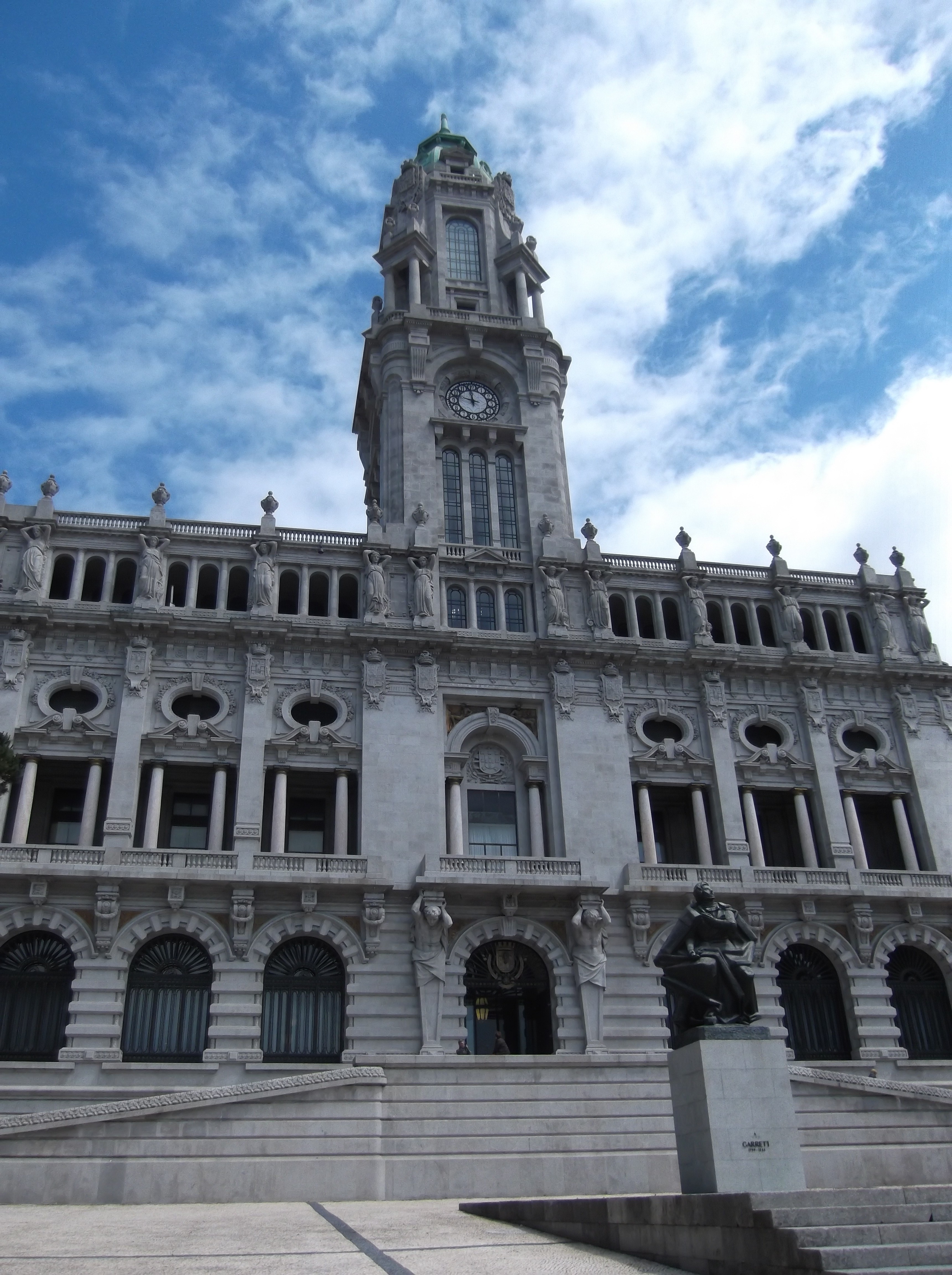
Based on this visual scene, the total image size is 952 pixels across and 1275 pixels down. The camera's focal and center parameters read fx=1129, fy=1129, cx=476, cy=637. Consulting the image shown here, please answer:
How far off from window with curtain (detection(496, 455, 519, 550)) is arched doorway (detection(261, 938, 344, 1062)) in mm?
19644

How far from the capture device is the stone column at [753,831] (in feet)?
143

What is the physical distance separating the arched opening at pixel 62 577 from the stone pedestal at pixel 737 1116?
112 feet

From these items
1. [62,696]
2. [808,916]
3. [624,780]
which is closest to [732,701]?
[624,780]

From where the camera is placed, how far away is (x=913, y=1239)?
12484 mm

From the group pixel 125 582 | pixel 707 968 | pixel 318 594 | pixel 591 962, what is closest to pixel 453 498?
pixel 318 594

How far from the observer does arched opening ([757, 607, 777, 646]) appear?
49531 millimetres

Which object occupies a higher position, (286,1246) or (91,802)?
(91,802)

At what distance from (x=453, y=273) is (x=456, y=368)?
6.94 meters

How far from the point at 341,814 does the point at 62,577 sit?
15.3 meters

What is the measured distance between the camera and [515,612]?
48.1 m

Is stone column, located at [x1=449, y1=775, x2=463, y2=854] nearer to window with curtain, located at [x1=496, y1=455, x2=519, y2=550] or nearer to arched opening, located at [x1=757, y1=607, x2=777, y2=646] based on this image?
window with curtain, located at [x1=496, y1=455, x2=519, y2=550]

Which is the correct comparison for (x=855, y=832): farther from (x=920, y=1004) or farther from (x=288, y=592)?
(x=288, y=592)

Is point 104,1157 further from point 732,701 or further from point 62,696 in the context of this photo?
point 732,701

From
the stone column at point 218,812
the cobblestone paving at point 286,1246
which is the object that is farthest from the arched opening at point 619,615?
the cobblestone paving at point 286,1246
